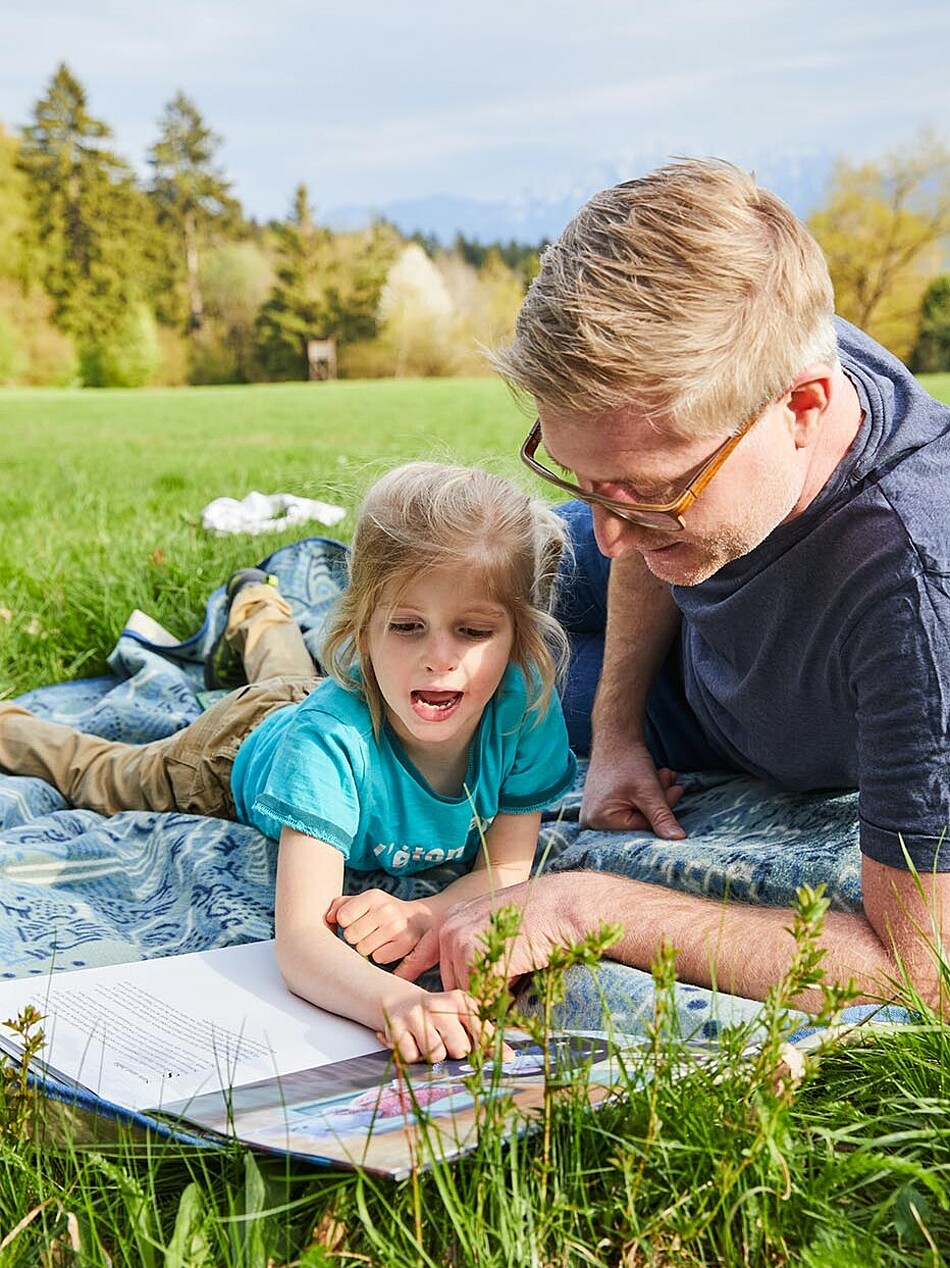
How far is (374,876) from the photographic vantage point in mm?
3199

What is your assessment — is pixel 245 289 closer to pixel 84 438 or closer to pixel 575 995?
pixel 84 438

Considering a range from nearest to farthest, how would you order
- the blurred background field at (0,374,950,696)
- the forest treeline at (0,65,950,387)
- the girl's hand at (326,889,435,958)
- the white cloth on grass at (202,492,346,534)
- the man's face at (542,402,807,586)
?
1. the man's face at (542,402,807,586)
2. the girl's hand at (326,889,435,958)
3. the blurred background field at (0,374,950,696)
4. the white cloth on grass at (202,492,346,534)
5. the forest treeline at (0,65,950,387)

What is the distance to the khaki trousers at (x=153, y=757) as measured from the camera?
3654 mm

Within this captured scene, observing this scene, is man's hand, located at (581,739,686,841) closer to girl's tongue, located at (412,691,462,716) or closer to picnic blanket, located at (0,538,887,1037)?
picnic blanket, located at (0,538,887,1037)

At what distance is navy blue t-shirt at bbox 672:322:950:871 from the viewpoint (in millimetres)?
2266

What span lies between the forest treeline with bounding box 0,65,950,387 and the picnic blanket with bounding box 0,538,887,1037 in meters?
40.9

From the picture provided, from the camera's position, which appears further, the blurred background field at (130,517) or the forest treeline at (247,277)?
the forest treeline at (247,277)

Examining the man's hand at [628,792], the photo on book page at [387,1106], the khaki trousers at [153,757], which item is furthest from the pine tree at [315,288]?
the photo on book page at [387,1106]

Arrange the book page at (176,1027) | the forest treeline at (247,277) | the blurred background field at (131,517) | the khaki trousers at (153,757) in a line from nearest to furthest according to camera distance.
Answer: the book page at (176,1027)
the khaki trousers at (153,757)
the blurred background field at (131,517)
the forest treeline at (247,277)

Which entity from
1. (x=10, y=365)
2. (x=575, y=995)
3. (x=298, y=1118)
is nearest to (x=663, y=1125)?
(x=298, y=1118)

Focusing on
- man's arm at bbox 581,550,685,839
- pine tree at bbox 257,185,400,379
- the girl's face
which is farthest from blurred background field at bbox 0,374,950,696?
pine tree at bbox 257,185,400,379

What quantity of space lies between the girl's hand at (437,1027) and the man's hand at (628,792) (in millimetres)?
1137

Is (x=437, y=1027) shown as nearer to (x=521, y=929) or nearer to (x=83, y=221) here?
(x=521, y=929)

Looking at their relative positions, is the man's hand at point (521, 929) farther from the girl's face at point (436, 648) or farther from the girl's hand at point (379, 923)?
the girl's face at point (436, 648)
